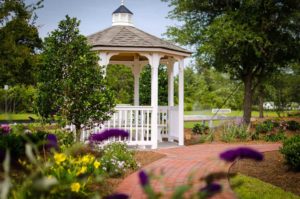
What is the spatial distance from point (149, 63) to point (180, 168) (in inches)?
204

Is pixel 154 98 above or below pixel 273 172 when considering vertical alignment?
above

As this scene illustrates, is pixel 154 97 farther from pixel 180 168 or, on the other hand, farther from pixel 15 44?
pixel 15 44

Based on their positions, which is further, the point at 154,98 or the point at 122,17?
the point at 122,17

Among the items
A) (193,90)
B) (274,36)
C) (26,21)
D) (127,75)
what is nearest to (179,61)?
(274,36)

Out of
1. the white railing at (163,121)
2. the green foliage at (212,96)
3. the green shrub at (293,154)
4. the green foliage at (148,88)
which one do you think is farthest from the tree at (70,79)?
the green foliage at (212,96)

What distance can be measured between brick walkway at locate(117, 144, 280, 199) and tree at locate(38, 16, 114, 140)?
206cm

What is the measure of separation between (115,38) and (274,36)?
26.4ft

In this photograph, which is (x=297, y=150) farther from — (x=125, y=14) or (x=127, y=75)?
(x=127, y=75)

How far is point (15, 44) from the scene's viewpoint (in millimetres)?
23125

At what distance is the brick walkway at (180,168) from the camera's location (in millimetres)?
6656

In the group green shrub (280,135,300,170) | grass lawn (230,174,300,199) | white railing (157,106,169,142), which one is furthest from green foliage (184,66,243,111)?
grass lawn (230,174,300,199)

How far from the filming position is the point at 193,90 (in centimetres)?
4538

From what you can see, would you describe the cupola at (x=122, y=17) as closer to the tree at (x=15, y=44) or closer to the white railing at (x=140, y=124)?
the white railing at (x=140, y=124)

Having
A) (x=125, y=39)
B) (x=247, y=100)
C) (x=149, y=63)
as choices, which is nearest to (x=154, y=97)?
(x=149, y=63)
